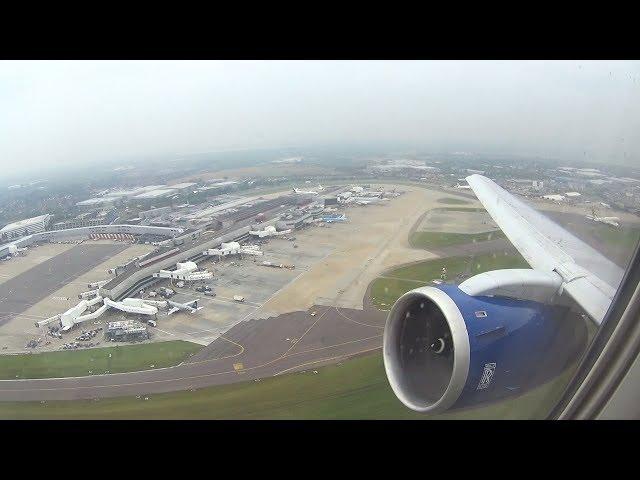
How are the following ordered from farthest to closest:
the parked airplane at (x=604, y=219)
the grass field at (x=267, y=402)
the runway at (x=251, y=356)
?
1. the runway at (x=251, y=356)
2. the grass field at (x=267, y=402)
3. the parked airplane at (x=604, y=219)

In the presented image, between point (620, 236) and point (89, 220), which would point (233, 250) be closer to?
point (89, 220)

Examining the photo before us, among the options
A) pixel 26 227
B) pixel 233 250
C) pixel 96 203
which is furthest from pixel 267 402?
pixel 96 203

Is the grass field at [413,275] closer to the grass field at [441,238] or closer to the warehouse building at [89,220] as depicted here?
the grass field at [441,238]

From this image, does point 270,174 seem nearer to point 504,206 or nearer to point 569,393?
point 504,206

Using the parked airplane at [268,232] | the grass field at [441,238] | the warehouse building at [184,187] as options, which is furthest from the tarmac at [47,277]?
the grass field at [441,238]

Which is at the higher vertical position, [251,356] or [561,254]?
[561,254]
